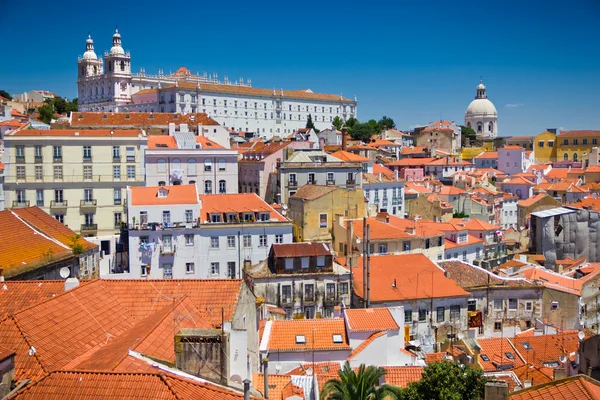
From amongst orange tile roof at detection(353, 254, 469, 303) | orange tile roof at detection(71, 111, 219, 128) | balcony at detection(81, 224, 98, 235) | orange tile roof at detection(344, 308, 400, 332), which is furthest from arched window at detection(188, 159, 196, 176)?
orange tile roof at detection(344, 308, 400, 332)

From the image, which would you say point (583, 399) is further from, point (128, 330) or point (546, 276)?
point (546, 276)

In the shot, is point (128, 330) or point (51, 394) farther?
point (128, 330)

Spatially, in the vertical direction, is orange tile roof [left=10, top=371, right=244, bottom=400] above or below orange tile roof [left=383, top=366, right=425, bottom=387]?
above

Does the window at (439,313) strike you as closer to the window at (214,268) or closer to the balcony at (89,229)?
the window at (214,268)

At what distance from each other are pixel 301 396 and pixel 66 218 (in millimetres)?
32764

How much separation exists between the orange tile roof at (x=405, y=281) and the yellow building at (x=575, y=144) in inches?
3933

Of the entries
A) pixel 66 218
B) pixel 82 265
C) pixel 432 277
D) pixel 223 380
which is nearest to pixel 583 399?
pixel 223 380

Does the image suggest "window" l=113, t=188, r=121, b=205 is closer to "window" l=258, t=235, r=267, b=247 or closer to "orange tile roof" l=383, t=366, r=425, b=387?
"window" l=258, t=235, r=267, b=247

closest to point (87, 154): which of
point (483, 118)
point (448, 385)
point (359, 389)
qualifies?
point (359, 389)

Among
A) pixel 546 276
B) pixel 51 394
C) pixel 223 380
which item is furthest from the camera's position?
pixel 546 276

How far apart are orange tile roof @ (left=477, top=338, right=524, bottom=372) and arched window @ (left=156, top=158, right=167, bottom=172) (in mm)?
31060

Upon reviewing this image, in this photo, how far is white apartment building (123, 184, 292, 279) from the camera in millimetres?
39844

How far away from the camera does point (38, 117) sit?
120688mm

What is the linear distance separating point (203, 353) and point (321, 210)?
34433 millimetres
